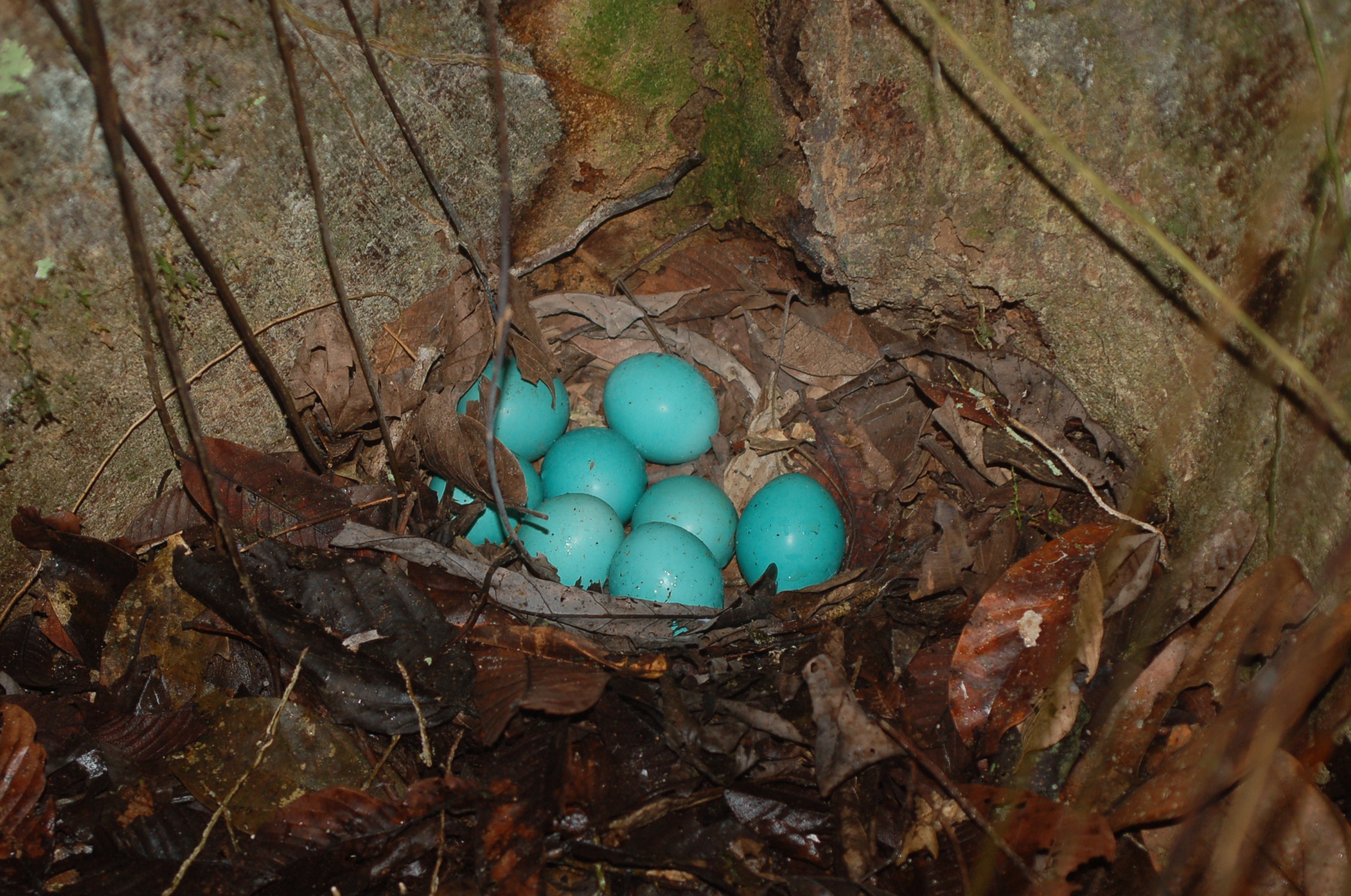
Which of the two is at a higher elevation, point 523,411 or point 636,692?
point 523,411

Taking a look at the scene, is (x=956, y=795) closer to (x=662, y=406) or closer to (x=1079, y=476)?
(x=1079, y=476)

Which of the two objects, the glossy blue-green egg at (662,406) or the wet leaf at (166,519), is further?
the glossy blue-green egg at (662,406)

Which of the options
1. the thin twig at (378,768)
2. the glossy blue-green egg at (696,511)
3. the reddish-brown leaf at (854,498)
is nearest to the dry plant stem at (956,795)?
the reddish-brown leaf at (854,498)

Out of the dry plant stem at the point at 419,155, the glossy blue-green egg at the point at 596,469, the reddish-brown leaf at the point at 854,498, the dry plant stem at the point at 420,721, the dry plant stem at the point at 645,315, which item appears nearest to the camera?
the dry plant stem at the point at 420,721

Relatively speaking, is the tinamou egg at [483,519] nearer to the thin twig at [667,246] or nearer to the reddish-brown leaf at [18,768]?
the thin twig at [667,246]

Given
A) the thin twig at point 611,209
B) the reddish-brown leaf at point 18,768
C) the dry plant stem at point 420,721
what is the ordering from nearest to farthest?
the reddish-brown leaf at point 18,768 < the dry plant stem at point 420,721 < the thin twig at point 611,209

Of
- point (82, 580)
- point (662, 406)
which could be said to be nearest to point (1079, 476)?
point (662, 406)
